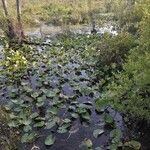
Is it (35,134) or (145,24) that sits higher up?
(145,24)

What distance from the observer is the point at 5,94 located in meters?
13.1

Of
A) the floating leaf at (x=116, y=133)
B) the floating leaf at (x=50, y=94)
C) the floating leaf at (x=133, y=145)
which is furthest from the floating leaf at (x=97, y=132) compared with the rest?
the floating leaf at (x=50, y=94)

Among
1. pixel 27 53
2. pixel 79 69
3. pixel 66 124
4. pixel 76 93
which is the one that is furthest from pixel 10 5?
pixel 66 124

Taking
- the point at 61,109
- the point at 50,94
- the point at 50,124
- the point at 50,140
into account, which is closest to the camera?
the point at 50,140

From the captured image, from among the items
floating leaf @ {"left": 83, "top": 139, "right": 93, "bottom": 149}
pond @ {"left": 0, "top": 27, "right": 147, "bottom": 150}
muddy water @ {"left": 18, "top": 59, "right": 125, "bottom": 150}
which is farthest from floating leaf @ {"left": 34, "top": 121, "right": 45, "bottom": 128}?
floating leaf @ {"left": 83, "top": 139, "right": 93, "bottom": 149}

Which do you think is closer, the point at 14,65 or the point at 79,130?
the point at 79,130

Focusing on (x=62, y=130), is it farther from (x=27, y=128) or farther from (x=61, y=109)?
(x=61, y=109)

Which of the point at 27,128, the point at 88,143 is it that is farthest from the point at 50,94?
the point at 88,143

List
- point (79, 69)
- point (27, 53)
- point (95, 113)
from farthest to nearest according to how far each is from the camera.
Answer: point (27, 53)
point (79, 69)
point (95, 113)

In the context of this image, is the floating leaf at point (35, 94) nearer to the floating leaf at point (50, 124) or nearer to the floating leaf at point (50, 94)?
the floating leaf at point (50, 94)

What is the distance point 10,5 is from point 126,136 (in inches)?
951

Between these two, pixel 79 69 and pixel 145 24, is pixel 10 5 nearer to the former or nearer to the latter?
pixel 79 69

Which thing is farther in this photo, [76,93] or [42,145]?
[76,93]

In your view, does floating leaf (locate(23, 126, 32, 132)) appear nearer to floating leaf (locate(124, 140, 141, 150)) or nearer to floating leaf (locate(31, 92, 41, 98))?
floating leaf (locate(31, 92, 41, 98))
